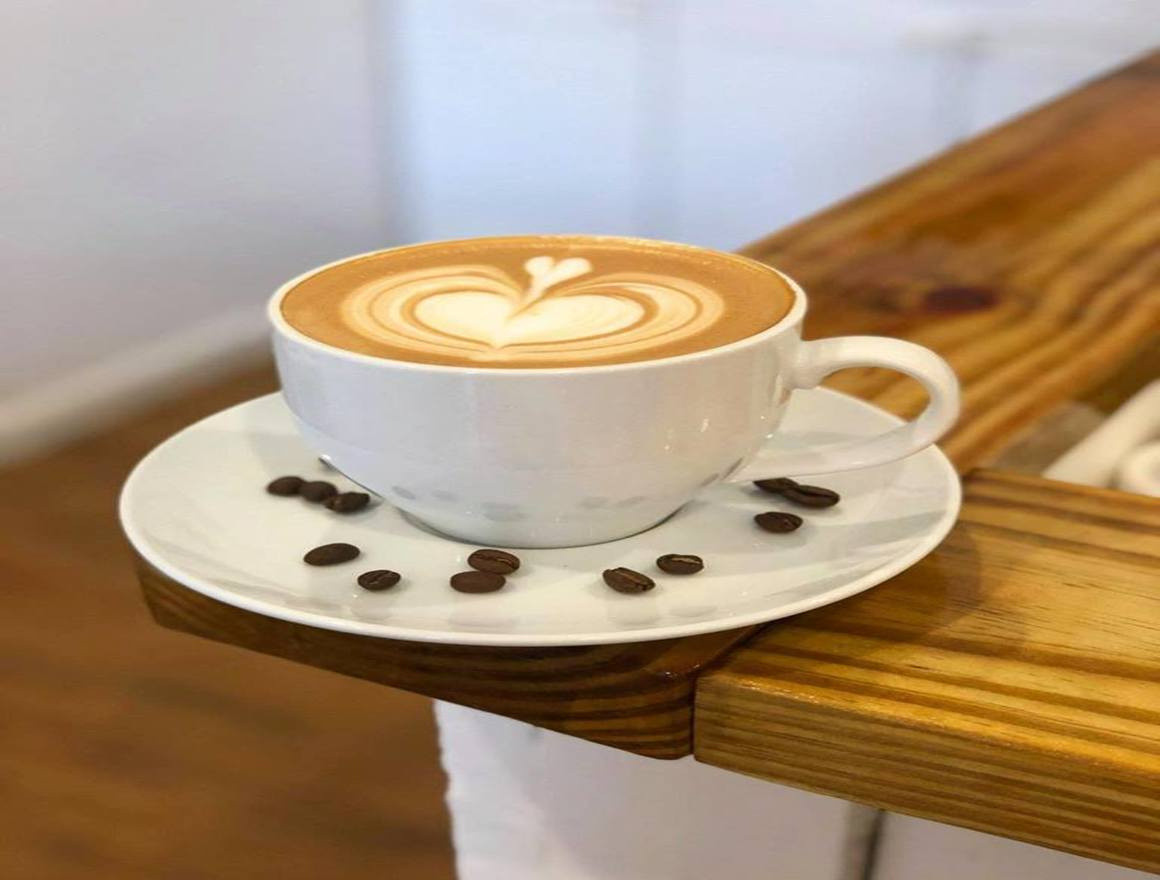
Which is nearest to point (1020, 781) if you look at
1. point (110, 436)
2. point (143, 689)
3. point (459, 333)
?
point (459, 333)

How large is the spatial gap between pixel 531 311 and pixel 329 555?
0.12 metres

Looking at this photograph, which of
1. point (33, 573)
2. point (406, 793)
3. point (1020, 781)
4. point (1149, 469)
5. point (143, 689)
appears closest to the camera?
point (1020, 781)

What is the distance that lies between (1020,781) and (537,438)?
17 cm

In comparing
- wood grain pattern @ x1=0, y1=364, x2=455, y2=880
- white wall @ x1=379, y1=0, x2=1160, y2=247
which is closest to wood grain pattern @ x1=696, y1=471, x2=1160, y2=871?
wood grain pattern @ x1=0, y1=364, x2=455, y2=880

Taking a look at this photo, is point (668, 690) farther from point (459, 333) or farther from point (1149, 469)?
point (1149, 469)

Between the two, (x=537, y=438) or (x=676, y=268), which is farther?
(x=676, y=268)

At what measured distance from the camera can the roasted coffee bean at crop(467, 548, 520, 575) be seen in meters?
A: 0.40

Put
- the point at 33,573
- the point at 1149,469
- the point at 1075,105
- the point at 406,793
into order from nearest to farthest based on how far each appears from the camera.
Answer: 1. the point at 1149,469
2. the point at 1075,105
3. the point at 406,793
4. the point at 33,573

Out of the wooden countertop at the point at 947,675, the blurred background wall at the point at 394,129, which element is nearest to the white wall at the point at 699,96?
the blurred background wall at the point at 394,129

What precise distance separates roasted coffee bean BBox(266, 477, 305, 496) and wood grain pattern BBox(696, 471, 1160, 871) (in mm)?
188

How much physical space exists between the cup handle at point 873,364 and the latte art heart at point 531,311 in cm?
4

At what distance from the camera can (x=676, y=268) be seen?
1.65 ft

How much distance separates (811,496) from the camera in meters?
0.46

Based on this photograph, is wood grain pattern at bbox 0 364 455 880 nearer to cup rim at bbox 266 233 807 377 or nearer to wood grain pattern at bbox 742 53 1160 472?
wood grain pattern at bbox 742 53 1160 472
